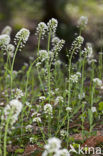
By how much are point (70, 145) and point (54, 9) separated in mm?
10371

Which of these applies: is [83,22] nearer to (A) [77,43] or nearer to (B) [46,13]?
(A) [77,43]

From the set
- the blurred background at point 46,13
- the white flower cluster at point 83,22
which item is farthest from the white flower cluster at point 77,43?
the blurred background at point 46,13

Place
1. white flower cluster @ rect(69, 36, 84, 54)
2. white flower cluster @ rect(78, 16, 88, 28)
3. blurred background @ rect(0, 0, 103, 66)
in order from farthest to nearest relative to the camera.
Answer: blurred background @ rect(0, 0, 103, 66)
white flower cluster @ rect(78, 16, 88, 28)
white flower cluster @ rect(69, 36, 84, 54)

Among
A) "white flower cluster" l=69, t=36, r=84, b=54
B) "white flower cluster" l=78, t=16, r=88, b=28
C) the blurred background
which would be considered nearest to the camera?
"white flower cluster" l=69, t=36, r=84, b=54

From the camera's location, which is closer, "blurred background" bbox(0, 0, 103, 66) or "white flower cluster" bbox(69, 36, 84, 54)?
"white flower cluster" bbox(69, 36, 84, 54)

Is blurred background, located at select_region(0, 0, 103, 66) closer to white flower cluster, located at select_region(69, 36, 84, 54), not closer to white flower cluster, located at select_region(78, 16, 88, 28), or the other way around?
white flower cluster, located at select_region(78, 16, 88, 28)

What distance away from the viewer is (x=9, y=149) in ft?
9.13

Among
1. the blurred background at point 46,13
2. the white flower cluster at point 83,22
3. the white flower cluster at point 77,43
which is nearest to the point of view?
the white flower cluster at point 77,43

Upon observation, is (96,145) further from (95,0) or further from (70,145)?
(95,0)

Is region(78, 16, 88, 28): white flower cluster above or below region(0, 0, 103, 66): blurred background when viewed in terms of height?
below

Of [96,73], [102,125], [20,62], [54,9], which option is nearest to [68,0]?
[54,9]

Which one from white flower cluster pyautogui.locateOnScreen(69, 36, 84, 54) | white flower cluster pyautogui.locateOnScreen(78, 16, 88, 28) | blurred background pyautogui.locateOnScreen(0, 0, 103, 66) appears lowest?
white flower cluster pyautogui.locateOnScreen(69, 36, 84, 54)

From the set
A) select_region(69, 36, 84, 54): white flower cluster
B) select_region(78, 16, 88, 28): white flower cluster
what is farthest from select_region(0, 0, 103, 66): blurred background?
select_region(69, 36, 84, 54): white flower cluster

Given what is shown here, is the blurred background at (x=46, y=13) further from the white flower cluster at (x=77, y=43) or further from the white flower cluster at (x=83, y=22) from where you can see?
the white flower cluster at (x=77, y=43)
